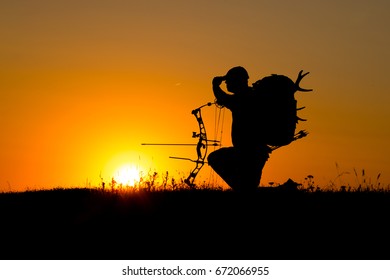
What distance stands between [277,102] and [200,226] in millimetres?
2858

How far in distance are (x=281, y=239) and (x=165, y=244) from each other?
185 cm

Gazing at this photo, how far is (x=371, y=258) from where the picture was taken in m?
11.6

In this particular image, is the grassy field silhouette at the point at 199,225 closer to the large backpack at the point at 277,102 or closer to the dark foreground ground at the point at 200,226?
the dark foreground ground at the point at 200,226

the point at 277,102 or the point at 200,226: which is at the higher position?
the point at 277,102

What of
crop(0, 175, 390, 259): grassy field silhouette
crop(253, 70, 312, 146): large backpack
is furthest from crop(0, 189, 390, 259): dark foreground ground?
crop(253, 70, 312, 146): large backpack

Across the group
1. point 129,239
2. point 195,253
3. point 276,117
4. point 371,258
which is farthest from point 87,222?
point 371,258

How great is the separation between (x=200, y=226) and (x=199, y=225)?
2.3 inches

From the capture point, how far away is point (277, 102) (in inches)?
571

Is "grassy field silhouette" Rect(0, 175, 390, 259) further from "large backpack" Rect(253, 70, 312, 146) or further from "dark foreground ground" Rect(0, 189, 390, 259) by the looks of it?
"large backpack" Rect(253, 70, 312, 146)

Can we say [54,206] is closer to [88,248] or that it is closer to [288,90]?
[88,248]

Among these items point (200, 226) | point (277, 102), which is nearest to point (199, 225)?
point (200, 226)

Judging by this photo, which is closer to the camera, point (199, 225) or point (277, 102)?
point (199, 225)

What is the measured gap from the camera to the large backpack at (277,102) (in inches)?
570

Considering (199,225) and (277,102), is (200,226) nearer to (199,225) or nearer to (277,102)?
(199,225)
